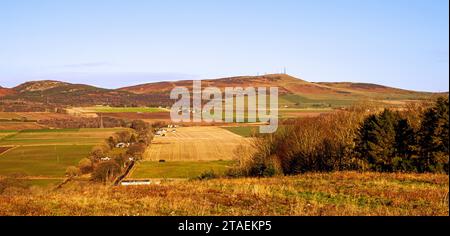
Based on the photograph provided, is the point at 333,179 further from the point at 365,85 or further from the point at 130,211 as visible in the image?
the point at 365,85

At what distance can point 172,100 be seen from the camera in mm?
122375

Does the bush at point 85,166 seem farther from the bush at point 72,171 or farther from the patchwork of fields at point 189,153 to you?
the patchwork of fields at point 189,153

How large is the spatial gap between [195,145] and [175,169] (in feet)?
61.3

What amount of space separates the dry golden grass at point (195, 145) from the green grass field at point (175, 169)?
3.26 m

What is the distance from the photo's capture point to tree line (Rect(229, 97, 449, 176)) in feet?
109

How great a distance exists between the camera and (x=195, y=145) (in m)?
73.2

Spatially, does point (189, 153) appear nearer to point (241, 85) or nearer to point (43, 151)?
point (43, 151)

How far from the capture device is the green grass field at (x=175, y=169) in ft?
161

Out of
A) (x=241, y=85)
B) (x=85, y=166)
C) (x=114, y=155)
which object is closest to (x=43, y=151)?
(x=85, y=166)

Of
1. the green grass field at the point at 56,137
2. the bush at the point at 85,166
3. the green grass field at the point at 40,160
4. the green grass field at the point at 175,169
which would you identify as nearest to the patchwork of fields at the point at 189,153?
the green grass field at the point at 175,169
